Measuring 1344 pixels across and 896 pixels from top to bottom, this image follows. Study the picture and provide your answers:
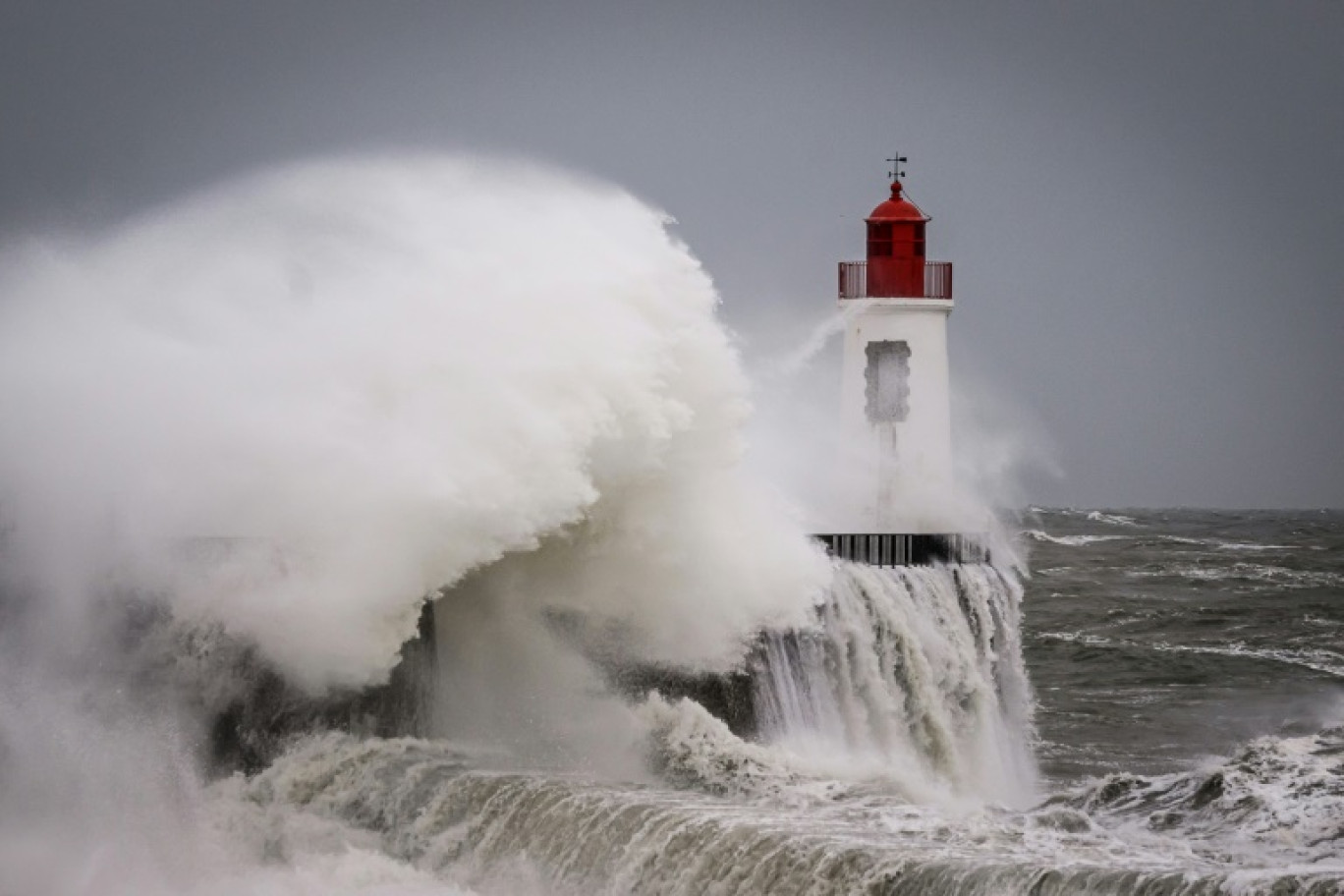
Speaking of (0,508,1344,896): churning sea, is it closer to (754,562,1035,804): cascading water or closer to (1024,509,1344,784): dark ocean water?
(754,562,1035,804): cascading water

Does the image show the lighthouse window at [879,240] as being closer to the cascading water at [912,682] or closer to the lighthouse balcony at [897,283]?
the lighthouse balcony at [897,283]

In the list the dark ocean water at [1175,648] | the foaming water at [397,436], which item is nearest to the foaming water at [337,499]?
the foaming water at [397,436]

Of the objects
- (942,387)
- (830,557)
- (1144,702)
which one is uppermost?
(942,387)

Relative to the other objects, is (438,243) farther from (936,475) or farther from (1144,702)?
(1144,702)

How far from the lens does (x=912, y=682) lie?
66.1 feet

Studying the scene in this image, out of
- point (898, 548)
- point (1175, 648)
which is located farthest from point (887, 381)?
point (1175, 648)

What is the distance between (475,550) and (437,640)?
79 cm

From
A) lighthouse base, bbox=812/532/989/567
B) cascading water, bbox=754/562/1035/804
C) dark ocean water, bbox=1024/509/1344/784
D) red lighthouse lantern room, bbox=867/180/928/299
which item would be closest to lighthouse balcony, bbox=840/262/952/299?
red lighthouse lantern room, bbox=867/180/928/299

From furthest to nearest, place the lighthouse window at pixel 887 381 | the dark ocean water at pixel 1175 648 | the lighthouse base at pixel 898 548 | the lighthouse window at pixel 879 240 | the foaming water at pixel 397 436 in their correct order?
the lighthouse window at pixel 879 240, the lighthouse window at pixel 887 381, the dark ocean water at pixel 1175 648, the lighthouse base at pixel 898 548, the foaming water at pixel 397 436

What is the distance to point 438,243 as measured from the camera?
66.9ft

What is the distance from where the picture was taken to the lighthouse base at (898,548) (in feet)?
70.2

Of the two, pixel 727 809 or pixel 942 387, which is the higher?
pixel 942 387

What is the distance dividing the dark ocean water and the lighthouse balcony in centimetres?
472

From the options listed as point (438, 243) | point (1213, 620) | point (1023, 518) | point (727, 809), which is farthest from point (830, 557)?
point (1023, 518)
